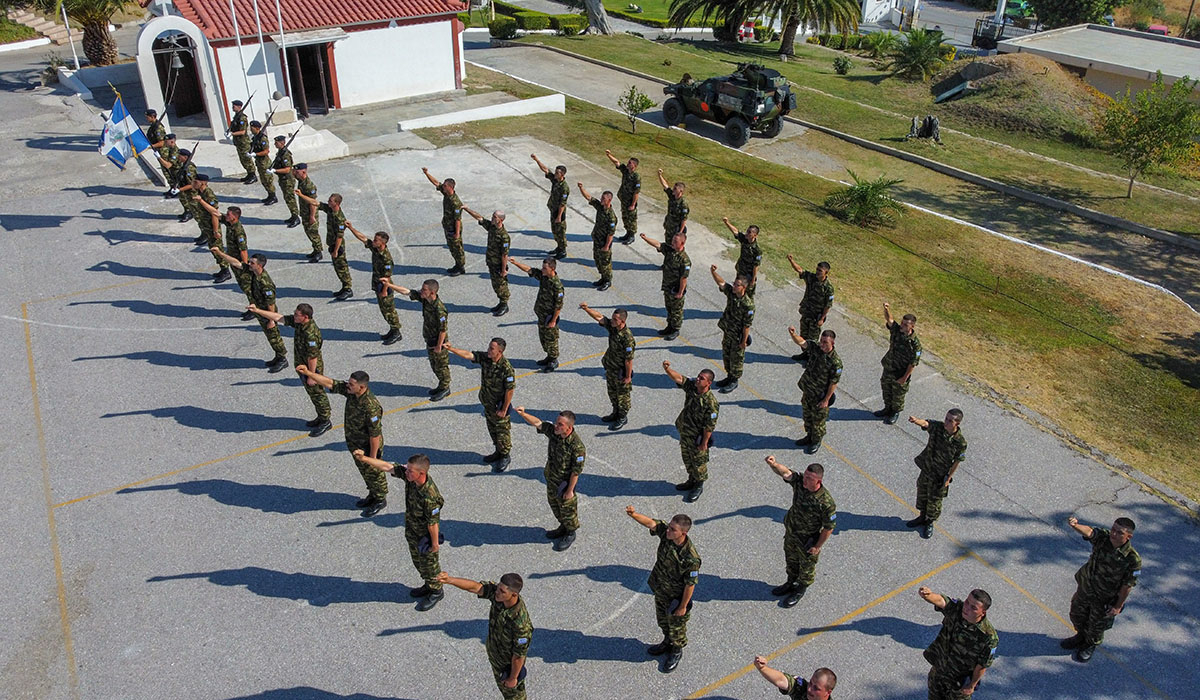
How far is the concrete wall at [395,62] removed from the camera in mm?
23359

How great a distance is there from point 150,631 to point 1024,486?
388 inches

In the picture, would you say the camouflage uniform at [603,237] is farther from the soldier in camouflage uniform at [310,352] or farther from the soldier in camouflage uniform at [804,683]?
the soldier in camouflage uniform at [804,683]

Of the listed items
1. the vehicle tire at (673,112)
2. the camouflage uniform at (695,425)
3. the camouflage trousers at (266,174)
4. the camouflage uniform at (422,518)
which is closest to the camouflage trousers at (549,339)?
the camouflage uniform at (695,425)

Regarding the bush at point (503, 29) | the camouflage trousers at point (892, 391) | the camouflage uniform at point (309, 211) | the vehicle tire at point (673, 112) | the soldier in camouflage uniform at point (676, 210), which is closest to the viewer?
the camouflage trousers at point (892, 391)

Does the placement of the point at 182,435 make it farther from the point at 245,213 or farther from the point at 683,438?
the point at 245,213

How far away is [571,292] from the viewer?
541 inches

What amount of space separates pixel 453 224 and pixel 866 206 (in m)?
9.44

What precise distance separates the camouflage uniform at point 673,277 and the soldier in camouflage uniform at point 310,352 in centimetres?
512

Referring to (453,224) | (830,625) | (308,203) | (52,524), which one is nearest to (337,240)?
(308,203)

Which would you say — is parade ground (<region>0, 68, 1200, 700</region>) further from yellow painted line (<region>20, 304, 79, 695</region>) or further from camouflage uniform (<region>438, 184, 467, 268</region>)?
camouflage uniform (<region>438, 184, 467, 268</region>)

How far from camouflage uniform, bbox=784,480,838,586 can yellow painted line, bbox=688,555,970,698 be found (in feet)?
1.57

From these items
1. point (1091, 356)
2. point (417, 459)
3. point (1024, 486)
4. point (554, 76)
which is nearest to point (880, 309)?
point (1091, 356)

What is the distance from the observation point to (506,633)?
243 inches

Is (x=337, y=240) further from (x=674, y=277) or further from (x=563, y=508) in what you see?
(x=563, y=508)
